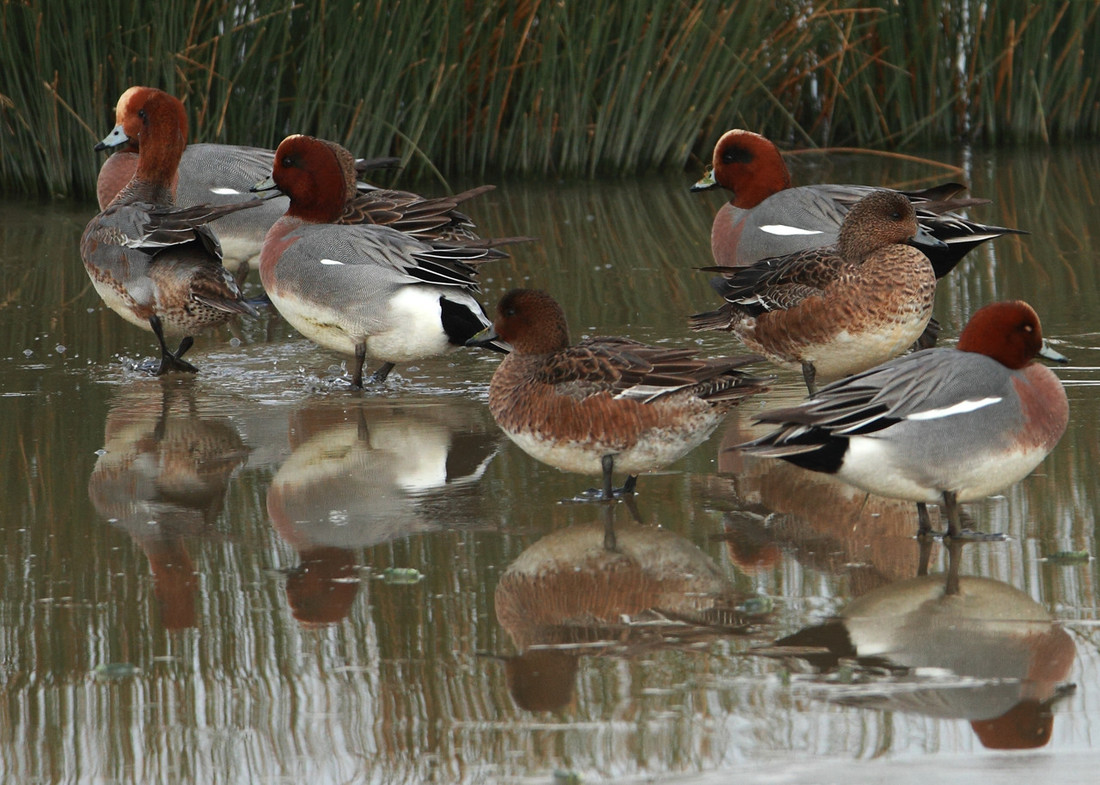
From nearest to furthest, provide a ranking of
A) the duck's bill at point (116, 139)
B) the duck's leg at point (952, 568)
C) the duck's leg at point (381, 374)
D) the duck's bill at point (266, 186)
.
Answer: the duck's leg at point (952, 568) < the duck's leg at point (381, 374) < the duck's bill at point (266, 186) < the duck's bill at point (116, 139)

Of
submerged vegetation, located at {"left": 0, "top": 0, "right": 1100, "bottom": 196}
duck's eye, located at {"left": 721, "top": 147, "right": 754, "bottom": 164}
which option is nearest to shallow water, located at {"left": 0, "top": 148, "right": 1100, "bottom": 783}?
duck's eye, located at {"left": 721, "top": 147, "right": 754, "bottom": 164}

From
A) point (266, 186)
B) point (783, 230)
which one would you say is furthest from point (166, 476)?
point (783, 230)

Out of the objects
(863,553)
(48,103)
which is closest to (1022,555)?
(863,553)

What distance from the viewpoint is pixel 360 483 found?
4805mm

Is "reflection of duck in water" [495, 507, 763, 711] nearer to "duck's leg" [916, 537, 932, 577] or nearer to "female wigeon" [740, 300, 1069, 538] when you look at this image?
"female wigeon" [740, 300, 1069, 538]

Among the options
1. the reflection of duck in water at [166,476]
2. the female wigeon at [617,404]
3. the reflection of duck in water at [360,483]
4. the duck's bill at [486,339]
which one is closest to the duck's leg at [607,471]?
the female wigeon at [617,404]

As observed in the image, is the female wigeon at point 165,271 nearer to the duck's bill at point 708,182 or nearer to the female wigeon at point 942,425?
the duck's bill at point 708,182

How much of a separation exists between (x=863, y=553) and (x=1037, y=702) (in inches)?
40.4

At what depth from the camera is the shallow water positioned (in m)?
2.91

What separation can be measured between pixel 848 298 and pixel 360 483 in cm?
198

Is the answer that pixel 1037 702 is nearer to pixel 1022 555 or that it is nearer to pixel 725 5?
pixel 1022 555

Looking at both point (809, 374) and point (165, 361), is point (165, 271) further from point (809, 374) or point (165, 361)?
point (809, 374)

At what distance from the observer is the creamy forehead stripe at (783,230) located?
6.87 m

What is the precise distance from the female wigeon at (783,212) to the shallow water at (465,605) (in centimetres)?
66
